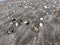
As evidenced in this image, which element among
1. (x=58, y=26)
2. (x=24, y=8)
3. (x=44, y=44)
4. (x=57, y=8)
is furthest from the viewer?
(x=24, y=8)

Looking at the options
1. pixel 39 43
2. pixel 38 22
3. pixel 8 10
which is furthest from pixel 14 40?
pixel 8 10

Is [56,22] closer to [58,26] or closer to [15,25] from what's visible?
[58,26]

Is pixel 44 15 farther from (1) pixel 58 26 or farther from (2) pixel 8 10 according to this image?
(2) pixel 8 10

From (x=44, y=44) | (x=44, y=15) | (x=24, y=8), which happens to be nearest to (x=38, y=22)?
(x=44, y=15)

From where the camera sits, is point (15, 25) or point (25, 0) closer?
point (15, 25)

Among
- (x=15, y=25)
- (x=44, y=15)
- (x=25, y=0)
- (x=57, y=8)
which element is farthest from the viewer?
(x=25, y=0)

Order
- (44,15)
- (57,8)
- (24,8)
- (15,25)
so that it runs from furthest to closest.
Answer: (24,8)
(57,8)
(44,15)
(15,25)
